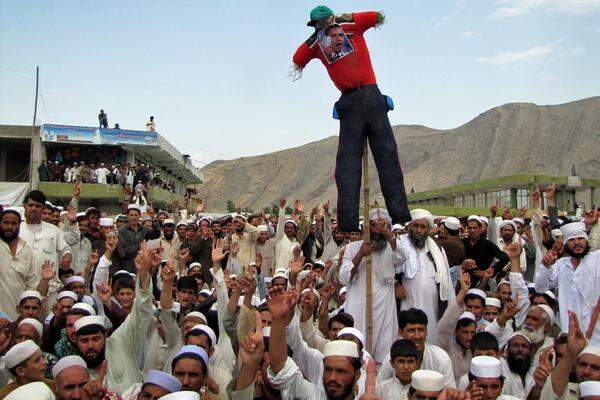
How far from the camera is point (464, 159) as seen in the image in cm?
6988

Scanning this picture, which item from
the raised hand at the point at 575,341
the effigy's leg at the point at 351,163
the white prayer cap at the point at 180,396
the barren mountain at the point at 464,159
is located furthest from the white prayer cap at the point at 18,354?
the barren mountain at the point at 464,159

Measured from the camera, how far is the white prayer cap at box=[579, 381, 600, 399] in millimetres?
3395

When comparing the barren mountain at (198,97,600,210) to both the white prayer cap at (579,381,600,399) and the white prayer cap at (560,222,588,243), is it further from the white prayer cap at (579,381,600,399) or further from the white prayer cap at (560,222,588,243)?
the white prayer cap at (579,381,600,399)

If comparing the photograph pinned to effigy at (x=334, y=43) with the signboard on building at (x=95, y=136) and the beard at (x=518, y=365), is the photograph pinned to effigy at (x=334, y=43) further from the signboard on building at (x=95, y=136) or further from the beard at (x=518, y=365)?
the signboard on building at (x=95, y=136)

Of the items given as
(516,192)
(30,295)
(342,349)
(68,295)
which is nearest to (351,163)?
(342,349)

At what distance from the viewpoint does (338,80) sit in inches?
195

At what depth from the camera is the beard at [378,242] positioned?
512 centimetres

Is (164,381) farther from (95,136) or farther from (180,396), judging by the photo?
(95,136)

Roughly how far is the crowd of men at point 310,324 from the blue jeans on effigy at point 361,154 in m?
0.23

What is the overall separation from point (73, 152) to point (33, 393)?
1001 inches

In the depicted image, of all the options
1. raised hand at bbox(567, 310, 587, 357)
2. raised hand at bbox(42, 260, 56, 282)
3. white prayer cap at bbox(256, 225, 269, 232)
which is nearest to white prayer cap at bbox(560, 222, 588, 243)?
raised hand at bbox(567, 310, 587, 357)

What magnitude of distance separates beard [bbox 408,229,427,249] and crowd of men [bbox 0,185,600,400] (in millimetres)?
10

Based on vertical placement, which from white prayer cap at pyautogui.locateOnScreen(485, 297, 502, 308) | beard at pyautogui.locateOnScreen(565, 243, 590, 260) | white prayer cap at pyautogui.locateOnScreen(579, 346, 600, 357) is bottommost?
white prayer cap at pyautogui.locateOnScreen(579, 346, 600, 357)

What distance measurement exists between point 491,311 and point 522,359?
0.96m
